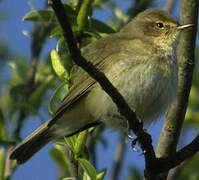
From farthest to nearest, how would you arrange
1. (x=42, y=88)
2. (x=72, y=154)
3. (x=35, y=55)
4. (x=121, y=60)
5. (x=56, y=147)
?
(x=35, y=55) → (x=42, y=88) → (x=121, y=60) → (x=56, y=147) → (x=72, y=154)

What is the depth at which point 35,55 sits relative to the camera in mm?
4594

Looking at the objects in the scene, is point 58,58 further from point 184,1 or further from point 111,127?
point 184,1

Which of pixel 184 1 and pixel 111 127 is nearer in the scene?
pixel 184 1

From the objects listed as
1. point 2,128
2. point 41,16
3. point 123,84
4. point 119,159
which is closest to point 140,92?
point 123,84

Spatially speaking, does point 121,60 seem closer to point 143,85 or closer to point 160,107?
point 143,85

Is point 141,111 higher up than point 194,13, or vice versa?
point 194,13

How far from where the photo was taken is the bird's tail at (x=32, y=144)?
159 inches

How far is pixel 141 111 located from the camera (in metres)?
4.08

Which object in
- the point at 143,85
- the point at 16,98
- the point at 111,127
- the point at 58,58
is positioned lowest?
the point at 111,127

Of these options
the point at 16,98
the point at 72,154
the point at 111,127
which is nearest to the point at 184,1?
the point at 111,127

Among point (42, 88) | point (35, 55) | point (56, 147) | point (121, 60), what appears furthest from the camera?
point (35, 55)

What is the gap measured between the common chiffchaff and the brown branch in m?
0.72

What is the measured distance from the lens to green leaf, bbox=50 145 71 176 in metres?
3.67

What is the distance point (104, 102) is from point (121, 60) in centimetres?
45
